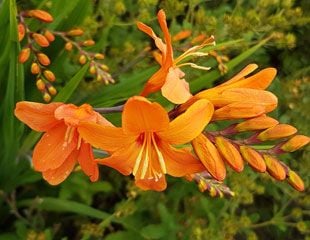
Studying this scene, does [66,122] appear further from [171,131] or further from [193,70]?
[193,70]

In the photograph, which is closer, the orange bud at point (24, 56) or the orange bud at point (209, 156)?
the orange bud at point (209, 156)

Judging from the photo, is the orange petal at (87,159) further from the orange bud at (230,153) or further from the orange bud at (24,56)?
the orange bud at (24,56)

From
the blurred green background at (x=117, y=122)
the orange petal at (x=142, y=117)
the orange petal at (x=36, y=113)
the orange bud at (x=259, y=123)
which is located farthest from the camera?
the blurred green background at (x=117, y=122)

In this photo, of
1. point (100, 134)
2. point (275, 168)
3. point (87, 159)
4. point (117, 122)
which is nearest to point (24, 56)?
point (117, 122)

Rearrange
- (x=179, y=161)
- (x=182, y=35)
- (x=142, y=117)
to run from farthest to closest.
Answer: (x=182, y=35) < (x=179, y=161) < (x=142, y=117)

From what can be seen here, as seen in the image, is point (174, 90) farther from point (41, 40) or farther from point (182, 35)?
point (182, 35)

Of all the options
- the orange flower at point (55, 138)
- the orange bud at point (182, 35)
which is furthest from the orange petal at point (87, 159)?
the orange bud at point (182, 35)
